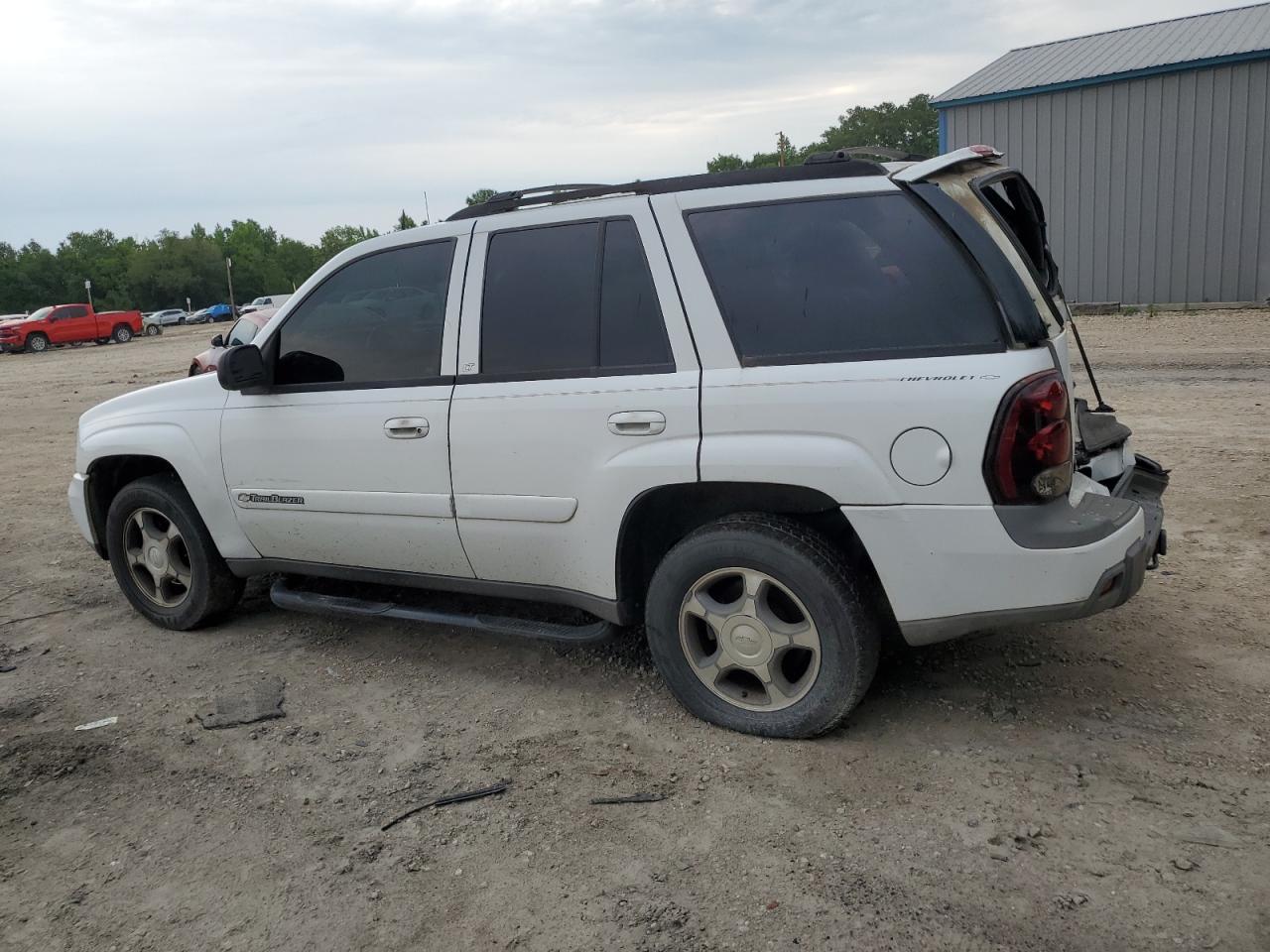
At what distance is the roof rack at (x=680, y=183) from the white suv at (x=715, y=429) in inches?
0.5

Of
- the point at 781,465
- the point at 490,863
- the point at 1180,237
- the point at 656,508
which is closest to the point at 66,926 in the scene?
the point at 490,863

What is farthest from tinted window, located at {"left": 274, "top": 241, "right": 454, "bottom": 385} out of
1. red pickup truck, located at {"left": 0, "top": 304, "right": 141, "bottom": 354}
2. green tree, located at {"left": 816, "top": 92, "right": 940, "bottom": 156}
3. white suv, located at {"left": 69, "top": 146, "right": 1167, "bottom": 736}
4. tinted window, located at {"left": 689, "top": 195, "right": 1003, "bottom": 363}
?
green tree, located at {"left": 816, "top": 92, "right": 940, "bottom": 156}

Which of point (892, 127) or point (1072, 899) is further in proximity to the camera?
point (892, 127)

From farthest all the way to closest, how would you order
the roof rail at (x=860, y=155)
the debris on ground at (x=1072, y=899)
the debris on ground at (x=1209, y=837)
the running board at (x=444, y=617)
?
the running board at (x=444, y=617)
the roof rail at (x=860, y=155)
the debris on ground at (x=1209, y=837)
the debris on ground at (x=1072, y=899)

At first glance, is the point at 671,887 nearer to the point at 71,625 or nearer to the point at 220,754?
the point at 220,754

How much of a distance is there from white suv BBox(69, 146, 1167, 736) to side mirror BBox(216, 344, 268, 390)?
0.01 meters

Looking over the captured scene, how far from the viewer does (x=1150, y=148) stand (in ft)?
61.3

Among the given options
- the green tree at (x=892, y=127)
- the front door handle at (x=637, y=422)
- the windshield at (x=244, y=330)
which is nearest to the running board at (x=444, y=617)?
the front door handle at (x=637, y=422)

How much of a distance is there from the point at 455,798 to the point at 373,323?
195cm

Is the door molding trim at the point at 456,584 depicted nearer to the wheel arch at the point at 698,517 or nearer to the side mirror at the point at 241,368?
the wheel arch at the point at 698,517

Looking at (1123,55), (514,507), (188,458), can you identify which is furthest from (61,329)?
(514,507)

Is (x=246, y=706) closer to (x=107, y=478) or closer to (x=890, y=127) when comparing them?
(x=107, y=478)

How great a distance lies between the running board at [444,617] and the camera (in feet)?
12.7

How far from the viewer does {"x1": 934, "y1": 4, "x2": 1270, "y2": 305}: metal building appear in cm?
1795
